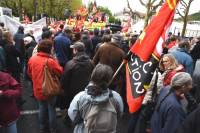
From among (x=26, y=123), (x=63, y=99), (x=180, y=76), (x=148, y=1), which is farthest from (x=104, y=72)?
(x=148, y=1)

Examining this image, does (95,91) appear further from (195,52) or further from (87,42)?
(195,52)

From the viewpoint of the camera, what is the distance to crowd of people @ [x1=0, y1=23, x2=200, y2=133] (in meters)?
4.45

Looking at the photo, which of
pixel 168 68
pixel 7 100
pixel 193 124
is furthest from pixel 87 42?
pixel 193 124

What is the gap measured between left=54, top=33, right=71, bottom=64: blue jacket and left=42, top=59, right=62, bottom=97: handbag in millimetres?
3612

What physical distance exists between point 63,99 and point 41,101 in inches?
19.5

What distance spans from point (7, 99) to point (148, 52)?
1.83 metres

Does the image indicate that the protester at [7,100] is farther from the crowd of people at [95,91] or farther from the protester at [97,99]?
the protester at [97,99]

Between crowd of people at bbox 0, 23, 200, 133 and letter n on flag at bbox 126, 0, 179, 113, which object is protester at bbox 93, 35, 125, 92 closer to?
crowd of people at bbox 0, 23, 200, 133

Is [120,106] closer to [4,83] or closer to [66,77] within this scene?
[4,83]

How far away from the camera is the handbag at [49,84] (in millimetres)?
6543

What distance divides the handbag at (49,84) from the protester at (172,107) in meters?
2.23

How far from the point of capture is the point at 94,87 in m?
4.38

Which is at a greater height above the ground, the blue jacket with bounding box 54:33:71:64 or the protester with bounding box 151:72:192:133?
the protester with bounding box 151:72:192:133

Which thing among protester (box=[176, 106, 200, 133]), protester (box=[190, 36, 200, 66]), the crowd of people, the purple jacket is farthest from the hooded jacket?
protester (box=[190, 36, 200, 66])
